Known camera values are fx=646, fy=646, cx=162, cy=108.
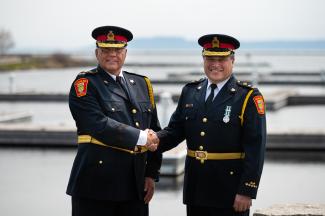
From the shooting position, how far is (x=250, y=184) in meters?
4.57

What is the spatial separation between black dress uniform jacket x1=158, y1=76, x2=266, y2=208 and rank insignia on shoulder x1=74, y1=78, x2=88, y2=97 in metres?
0.81

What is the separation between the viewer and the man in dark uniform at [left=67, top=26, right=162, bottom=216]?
4.60 m

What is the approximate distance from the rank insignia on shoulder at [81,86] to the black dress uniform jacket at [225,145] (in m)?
0.81

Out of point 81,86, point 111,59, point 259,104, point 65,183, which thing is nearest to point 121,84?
point 111,59

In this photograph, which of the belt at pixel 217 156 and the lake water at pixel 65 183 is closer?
the belt at pixel 217 156

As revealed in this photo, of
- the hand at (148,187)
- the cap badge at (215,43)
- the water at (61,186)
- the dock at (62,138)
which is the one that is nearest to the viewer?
the cap badge at (215,43)

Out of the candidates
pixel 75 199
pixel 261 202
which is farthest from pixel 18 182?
pixel 75 199

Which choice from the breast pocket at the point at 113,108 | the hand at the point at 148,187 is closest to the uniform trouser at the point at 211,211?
the hand at the point at 148,187

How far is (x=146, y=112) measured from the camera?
192 inches

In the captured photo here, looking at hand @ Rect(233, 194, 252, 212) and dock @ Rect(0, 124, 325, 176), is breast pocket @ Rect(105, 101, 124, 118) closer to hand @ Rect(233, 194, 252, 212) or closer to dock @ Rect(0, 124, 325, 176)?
hand @ Rect(233, 194, 252, 212)

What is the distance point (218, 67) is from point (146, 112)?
64 cm

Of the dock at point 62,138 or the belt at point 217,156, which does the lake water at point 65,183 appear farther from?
the belt at point 217,156

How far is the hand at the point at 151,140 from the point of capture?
4680mm

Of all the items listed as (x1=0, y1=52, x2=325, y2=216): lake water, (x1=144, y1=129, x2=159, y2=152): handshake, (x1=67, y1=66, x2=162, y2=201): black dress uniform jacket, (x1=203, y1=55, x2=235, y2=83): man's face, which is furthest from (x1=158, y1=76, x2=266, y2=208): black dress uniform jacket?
(x1=0, y1=52, x2=325, y2=216): lake water
